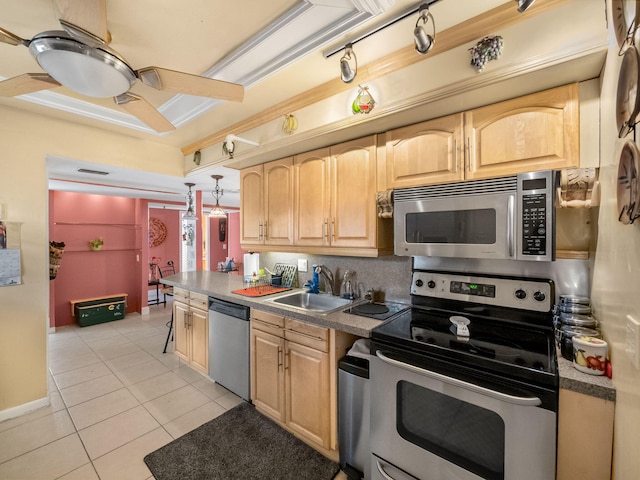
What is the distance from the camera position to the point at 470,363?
122cm

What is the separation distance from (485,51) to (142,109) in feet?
6.25

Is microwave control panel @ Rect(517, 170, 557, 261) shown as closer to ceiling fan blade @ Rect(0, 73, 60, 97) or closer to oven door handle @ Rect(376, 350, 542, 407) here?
oven door handle @ Rect(376, 350, 542, 407)

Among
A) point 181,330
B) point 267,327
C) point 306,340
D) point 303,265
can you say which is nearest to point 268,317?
point 267,327

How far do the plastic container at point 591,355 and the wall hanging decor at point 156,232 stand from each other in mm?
7610

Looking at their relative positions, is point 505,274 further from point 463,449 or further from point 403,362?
point 463,449

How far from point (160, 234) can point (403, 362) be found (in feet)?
23.1

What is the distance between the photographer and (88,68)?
1244mm

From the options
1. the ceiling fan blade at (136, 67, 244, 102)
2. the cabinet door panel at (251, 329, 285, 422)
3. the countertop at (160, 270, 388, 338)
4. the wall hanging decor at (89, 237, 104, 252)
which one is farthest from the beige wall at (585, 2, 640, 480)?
the wall hanging decor at (89, 237, 104, 252)

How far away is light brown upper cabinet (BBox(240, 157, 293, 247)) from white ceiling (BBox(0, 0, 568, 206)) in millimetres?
568

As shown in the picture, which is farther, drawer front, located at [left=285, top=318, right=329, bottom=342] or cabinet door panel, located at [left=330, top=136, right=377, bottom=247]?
cabinet door panel, located at [left=330, top=136, right=377, bottom=247]

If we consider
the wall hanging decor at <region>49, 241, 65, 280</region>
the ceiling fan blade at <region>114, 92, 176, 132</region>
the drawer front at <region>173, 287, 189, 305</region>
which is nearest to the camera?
the ceiling fan blade at <region>114, 92, 176, 132</region>

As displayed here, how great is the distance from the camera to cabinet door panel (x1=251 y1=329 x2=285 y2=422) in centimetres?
206

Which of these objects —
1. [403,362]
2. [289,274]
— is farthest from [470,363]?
[289,274]

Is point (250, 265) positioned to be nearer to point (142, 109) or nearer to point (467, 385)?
point (142, 109)
